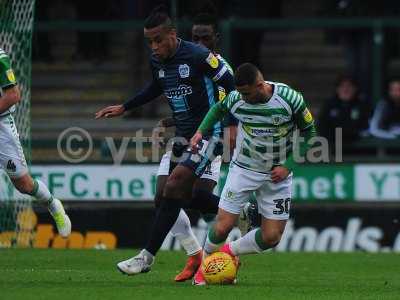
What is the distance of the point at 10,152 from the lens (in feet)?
34.7

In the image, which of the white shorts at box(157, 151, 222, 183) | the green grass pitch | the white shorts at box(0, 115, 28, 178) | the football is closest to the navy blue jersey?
the white shorts at box(157, 151, 222, 183)

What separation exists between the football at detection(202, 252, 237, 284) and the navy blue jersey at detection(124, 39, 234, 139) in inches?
46.2

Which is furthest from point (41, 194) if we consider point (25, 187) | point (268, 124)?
point (268, 124)

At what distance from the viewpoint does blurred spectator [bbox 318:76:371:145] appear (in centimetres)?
1596

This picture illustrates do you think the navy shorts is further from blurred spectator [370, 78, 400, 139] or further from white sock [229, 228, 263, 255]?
blurred spectator [370, 78, 400, 139]

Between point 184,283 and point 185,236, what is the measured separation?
520mm

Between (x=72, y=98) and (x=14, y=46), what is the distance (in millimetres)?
4751

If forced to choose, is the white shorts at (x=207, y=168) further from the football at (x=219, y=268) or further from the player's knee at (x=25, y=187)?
the player's knee at (x=25, y=187)

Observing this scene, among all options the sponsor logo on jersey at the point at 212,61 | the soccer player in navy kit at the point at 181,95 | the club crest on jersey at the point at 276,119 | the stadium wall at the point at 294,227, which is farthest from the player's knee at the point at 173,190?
the stadium wall at the point at 294,227

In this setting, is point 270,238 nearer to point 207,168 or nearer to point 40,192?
point 207,168

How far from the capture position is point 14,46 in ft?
46.9

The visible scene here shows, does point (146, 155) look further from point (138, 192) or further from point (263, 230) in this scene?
point (263, 230)

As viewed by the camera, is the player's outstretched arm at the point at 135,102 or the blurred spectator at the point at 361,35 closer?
the player's outstretched arm at the point at 135,102

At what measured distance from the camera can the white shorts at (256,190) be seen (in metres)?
9.32
